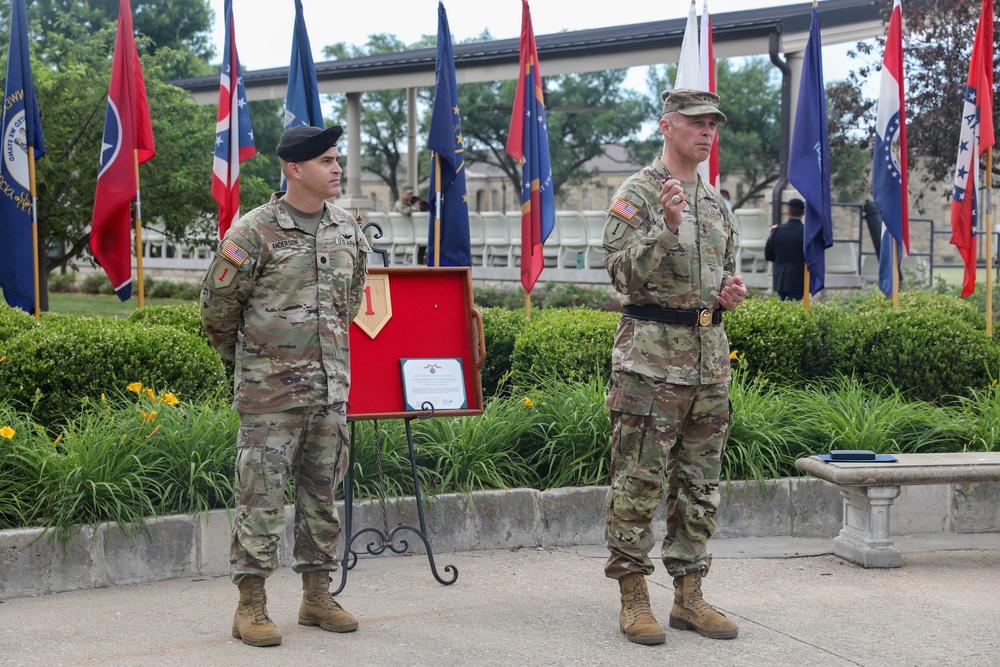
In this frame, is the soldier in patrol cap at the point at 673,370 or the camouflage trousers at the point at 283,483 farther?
the soldier in patrol cap at the point at 673,370

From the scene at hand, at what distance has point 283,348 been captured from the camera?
4699 millimetres

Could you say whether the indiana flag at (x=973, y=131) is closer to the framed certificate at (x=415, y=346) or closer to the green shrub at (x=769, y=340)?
the green shrub at (x=769, y=340)

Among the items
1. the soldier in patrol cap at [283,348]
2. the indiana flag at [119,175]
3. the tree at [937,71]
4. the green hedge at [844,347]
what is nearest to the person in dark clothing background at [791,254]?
the tree at [937,71]

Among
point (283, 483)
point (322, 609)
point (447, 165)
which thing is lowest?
point (322, 609)

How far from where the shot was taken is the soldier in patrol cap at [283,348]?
4.68 m

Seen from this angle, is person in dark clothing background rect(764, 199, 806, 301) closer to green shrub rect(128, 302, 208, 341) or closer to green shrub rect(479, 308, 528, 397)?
green shrub rect(479, 308, 528, 397)

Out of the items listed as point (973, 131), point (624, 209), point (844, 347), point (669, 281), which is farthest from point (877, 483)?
point (973, 131)

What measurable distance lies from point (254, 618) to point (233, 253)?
1.45 metres

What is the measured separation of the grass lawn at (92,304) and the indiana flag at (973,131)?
11.8 metres

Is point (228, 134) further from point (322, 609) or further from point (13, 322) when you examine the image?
point (322, 609)

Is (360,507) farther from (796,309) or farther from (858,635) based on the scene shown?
(796,309)

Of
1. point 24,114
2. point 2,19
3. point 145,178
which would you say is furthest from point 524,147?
point 2,19

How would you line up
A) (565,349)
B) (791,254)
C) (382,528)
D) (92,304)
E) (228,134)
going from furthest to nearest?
(92,304) → (791,254) → (228,134) → (565,349) → (382,528)

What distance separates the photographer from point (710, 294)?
488 centimetres
